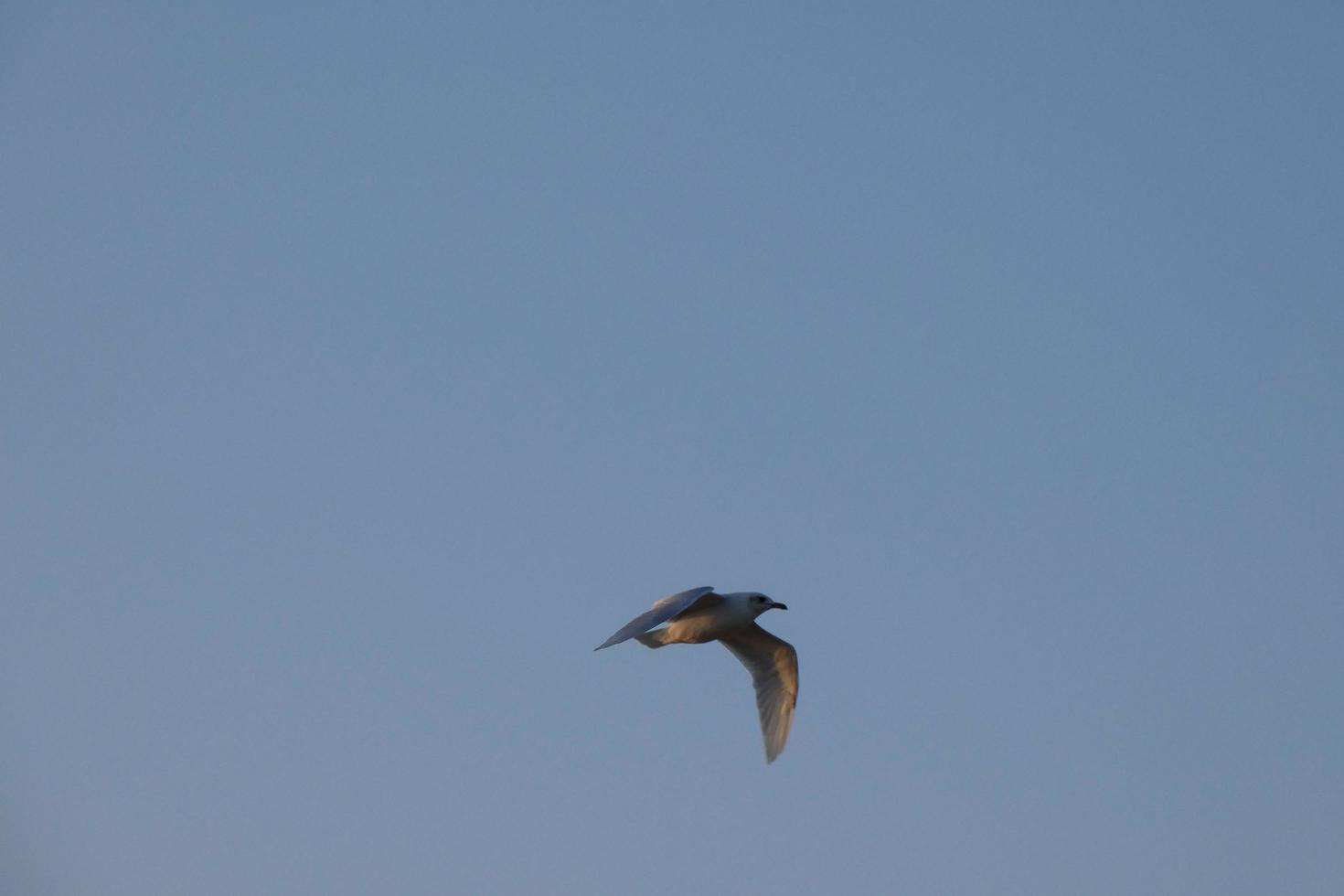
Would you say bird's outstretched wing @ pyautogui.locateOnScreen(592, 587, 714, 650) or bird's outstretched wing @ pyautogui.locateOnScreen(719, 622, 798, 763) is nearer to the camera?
bird's outstretched wing @ pyautogui.locateOnScreen(592, 587, 714, 650)

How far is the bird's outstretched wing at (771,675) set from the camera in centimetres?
1878

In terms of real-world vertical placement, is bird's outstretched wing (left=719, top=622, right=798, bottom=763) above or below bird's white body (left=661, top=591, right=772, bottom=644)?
below

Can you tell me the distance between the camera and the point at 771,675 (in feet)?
62.6

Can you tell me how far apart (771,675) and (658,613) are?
3.57 metres

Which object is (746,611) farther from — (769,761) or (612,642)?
(612,642)

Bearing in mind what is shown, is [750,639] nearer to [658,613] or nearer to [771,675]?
[771,675]

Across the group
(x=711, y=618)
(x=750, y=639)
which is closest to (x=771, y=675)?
(x=750, y=639)

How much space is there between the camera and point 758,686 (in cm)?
1905

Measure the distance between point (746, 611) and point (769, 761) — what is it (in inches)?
75.9

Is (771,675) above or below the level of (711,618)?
below

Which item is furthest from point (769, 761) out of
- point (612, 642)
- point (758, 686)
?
point (612, 642)

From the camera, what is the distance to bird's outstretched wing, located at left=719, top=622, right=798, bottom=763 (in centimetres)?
1878

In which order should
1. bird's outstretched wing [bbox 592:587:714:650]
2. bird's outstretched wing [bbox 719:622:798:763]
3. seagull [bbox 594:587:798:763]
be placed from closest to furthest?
bird's outstretched wing [bbox 592:587:714:650]
seagull [bbox 594:587:798:763]
bird's outstretched wing [bbox 719:622:798:763]

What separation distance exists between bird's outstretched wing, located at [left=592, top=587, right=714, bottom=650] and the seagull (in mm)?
19
